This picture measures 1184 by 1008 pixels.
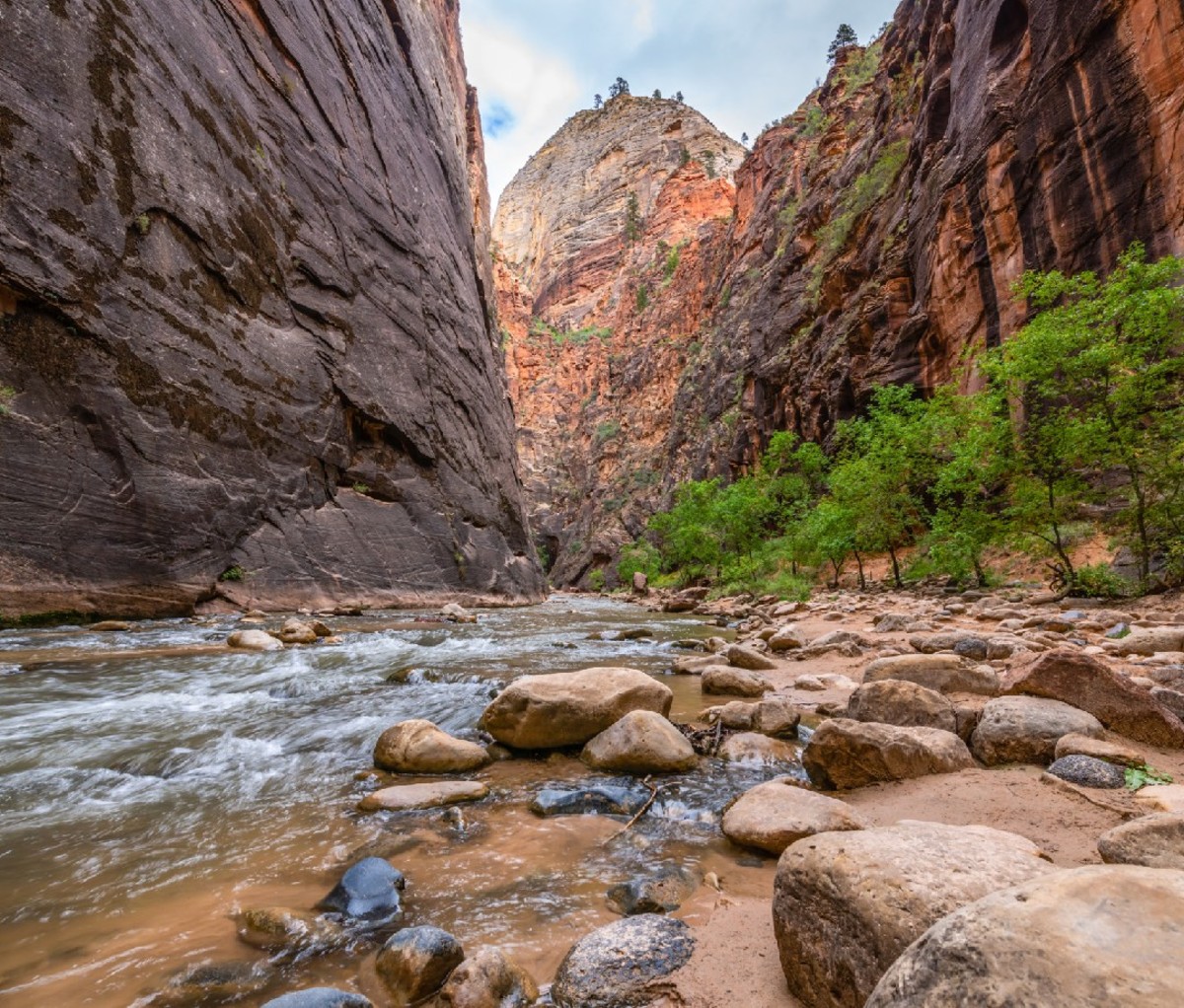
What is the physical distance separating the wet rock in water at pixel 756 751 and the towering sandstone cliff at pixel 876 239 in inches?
554

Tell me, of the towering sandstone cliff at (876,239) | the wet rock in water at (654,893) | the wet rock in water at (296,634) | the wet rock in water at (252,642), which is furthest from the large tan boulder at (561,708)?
the towering sandstone cliff at (876,239)

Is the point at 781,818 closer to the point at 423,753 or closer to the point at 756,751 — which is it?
the point at 756,751

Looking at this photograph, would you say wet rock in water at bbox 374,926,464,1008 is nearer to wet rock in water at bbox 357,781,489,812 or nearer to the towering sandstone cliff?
wet rock in water at bbox 357,781,489,812

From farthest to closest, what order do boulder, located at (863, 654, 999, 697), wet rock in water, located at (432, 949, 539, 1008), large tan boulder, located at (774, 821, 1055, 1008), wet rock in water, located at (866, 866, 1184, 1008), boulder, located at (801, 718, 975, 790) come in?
boulder, located at (863, 654, 999, 697) < boulder, located at (801, 718, 975, 790) < wet rock in water, located at (432, 949, 539, 1008) < large tan boulder, located at (774, 821, 1055, 1008) < wet rock in water, located at (866, 866, 1184, 1008)

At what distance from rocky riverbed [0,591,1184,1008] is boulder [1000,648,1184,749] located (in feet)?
Answer: 0.04

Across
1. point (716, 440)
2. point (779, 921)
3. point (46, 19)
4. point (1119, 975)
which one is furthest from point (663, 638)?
point (716, 440)

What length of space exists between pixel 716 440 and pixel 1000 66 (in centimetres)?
2136

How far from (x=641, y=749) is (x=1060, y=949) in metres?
2.63

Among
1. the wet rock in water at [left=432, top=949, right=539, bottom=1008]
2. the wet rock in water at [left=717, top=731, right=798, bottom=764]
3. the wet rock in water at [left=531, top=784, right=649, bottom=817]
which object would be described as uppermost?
the wet rock in water at [left=432, top=949, right=539, bottom=1008]

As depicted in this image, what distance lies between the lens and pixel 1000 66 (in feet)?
54.6

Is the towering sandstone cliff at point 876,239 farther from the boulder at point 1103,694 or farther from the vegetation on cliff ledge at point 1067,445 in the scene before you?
the boulder at point 1103,694

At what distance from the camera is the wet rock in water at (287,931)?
183 centimetres

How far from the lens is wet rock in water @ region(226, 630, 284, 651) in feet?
23.4

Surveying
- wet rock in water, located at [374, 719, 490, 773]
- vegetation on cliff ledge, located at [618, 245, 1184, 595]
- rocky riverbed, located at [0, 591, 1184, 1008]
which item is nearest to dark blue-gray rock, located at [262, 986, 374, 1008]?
rocky riverbed, located at [0, 591, 1184, 1008]
